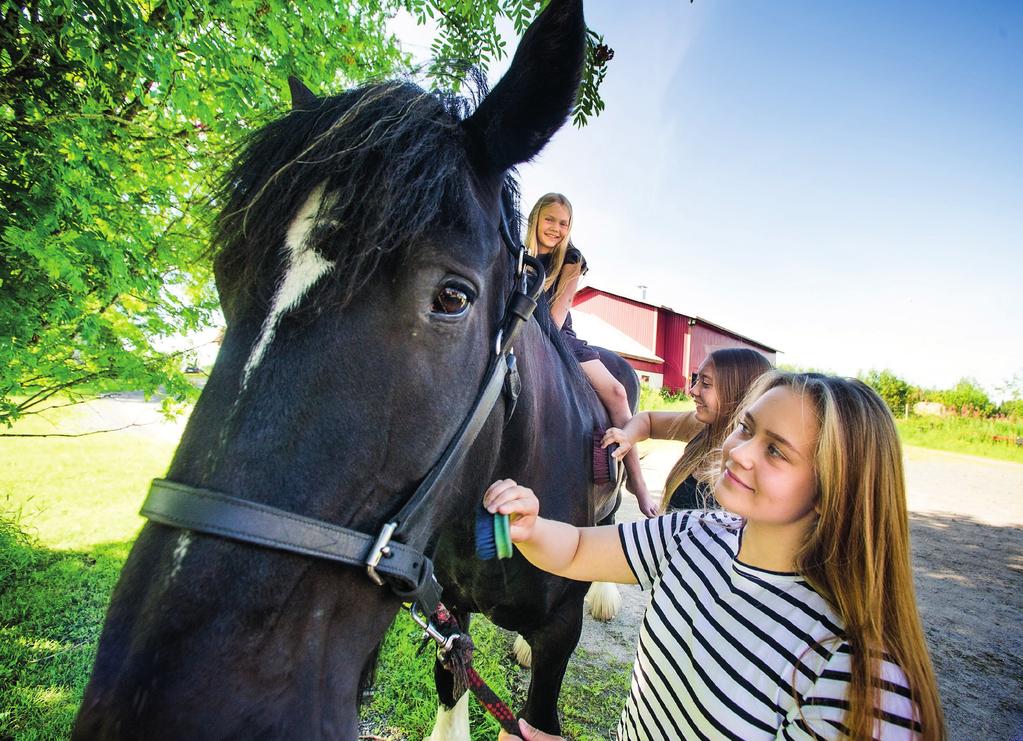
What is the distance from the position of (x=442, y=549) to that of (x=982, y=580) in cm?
737

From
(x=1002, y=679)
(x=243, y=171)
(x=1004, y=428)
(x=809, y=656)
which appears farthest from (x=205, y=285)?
(x=1004, y=428)

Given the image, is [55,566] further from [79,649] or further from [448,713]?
[448,713]

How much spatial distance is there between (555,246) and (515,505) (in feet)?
7.39

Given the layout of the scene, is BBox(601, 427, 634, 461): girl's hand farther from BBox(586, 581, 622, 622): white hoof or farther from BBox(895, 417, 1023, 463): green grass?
BBox(895, 417, 1023, 463): green grass

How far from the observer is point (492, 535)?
1.50 meters

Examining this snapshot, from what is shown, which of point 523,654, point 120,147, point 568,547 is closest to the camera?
point 568,547

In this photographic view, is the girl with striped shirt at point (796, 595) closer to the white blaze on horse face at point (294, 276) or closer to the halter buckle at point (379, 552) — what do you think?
the halter buckle at point (379, 552)

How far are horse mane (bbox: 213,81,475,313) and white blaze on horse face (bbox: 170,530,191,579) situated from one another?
1.70 feet

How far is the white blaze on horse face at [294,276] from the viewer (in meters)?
1.02

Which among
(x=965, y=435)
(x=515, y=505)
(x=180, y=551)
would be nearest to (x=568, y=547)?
(x=515, y=505)

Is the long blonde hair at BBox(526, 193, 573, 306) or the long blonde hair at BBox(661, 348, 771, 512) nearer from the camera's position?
the long blonde hair at BBox(526, 193, 573, 306)

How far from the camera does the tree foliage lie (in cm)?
216

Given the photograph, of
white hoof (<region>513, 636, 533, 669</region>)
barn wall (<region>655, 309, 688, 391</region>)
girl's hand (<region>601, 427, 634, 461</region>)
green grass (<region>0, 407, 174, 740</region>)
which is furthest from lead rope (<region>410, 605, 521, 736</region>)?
barn wall (<region>655, 309, 688, 391</region>)

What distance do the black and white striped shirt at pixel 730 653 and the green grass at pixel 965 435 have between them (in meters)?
22.4
